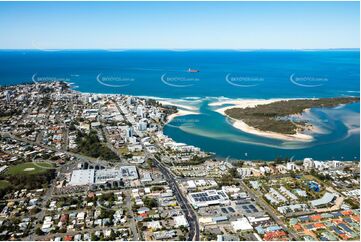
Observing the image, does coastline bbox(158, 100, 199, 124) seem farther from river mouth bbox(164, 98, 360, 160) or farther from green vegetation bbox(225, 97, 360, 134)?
green vegetation bbox(225, 97, 360, 134)

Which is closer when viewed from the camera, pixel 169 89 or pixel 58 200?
pixel 58 200

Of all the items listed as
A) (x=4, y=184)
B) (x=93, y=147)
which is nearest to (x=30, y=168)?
(x=4, y=184)

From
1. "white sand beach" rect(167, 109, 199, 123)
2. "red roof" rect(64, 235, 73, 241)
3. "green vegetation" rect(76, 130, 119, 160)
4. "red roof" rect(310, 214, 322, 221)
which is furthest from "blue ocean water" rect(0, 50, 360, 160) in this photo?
"red roof" rect(64, 235, 73, 241)

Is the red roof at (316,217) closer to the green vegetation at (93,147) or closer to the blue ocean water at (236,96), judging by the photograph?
the blue ocean water at (236,96)

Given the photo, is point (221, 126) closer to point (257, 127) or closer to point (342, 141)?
point (257, 127)

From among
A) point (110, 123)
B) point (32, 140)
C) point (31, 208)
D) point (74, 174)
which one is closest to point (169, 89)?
point (110, 123)

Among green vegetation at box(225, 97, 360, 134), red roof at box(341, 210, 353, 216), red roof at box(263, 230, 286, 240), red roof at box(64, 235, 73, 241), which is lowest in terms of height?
red roof at box(64, 235, 73, 241)
